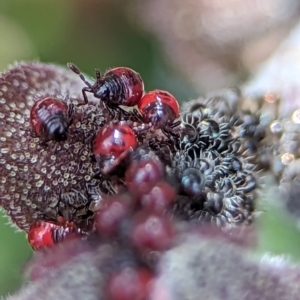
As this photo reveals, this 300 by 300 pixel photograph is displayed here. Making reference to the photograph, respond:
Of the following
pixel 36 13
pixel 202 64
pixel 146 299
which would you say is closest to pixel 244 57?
pixel 202 64

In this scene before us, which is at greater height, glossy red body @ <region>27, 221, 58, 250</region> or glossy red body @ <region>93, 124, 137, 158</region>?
glossy red body @ <region>93, 124, 137, 158</region>

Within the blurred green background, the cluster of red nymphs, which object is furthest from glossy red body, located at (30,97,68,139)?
the blurred green background

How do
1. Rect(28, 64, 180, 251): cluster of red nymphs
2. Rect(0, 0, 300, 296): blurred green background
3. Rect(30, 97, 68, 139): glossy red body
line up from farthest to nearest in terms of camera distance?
Rect(0, 0, 300, 296): blurred green background < Rect(30, 97, 68, 139): glossy red body < Rect(28, 64, 180, 251): cluster of red nymphs

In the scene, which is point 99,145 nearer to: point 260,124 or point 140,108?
point 140,108

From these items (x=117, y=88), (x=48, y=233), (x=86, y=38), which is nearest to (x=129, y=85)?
(x=117, y=88)

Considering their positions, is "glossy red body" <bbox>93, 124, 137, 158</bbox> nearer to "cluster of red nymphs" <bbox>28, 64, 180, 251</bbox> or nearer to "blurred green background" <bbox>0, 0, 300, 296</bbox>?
"cluster of red nymphs" <bbox>28, 64, 180, 251</bbox>

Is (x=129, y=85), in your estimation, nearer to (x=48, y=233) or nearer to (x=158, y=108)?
(x=158, y=108)
